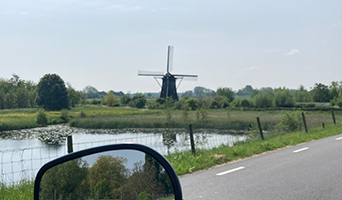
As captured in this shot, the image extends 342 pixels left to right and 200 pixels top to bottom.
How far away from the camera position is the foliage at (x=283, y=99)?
274ft

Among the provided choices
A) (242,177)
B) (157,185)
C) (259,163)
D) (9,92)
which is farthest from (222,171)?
(9,92)

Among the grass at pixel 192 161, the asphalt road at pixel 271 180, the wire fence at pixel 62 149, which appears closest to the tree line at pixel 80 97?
the wire fence at pixel 62 149

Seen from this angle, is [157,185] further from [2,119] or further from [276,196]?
[2,119]

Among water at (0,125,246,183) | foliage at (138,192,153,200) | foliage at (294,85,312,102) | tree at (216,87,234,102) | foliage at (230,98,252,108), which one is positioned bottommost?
water at (0,125,246,183)

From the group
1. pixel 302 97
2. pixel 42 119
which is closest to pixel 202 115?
pixel 42 119

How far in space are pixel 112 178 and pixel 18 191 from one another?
546 centimetres

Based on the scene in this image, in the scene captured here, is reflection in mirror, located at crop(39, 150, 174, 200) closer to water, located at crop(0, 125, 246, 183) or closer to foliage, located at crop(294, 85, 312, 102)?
water, located at crop(0, 125, 246, 183)

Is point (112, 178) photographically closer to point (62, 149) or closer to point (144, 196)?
point (144, 196)

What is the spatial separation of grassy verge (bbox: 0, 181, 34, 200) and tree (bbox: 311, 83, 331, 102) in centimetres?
8460

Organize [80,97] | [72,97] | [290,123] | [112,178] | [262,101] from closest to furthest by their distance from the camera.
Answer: [112,178] < [290,123] < [72,97] < [80,97] < [262,101]

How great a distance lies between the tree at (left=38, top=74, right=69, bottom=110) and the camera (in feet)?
165

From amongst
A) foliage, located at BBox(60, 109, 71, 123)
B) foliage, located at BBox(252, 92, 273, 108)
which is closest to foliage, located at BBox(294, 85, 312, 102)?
foliage, located at BBox(252, 92, 273, 108)

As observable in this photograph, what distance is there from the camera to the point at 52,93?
52156 millimetres

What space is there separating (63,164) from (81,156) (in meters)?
0.11
